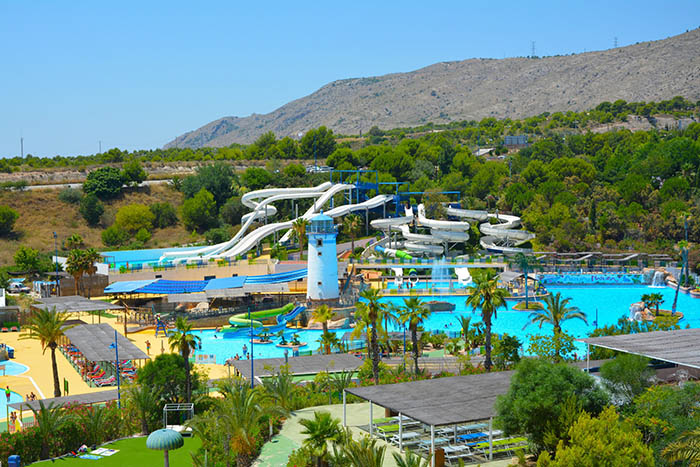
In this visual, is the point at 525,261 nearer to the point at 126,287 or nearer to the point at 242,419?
the point at 126,287

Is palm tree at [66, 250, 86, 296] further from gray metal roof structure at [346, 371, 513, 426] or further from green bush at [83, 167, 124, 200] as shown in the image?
green bush at [83, 167, 124, 200]

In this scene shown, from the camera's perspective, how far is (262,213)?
7094 centimetres

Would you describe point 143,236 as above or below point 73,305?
above

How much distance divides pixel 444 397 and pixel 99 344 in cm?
1829

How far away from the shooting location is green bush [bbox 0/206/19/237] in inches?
2908

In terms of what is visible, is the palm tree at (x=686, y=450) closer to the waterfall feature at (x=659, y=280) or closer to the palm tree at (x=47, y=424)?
the palm tree at (x=47, y=424)

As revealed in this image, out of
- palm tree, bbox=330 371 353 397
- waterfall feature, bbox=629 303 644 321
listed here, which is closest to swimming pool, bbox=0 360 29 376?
palm tree, bbox=330 371 353 397

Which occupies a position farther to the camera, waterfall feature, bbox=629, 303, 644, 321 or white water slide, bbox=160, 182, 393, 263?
white water slide, bbox=160, 182, 393, 263

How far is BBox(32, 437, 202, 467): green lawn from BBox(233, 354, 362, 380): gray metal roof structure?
5.53 m

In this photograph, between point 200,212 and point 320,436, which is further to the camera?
point 200,212

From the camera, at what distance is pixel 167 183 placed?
3654 inches

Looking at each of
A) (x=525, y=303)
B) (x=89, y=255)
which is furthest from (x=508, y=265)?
(x=89, y=255)

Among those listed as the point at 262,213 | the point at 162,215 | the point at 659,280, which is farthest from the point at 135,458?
the point at 162,215

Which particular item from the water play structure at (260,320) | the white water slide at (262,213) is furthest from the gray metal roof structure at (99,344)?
the white water slide at (262,213)
